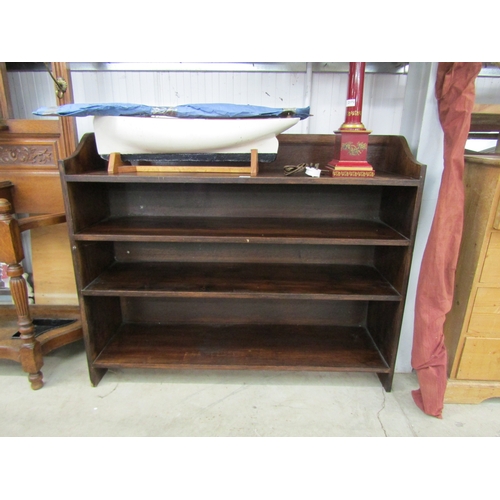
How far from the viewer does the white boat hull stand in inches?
51.7

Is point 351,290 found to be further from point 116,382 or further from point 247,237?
point 116,382

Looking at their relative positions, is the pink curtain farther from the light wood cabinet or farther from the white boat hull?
the white boat hull

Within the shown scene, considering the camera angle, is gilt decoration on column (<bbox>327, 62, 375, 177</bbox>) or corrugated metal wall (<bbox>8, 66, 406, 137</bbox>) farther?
corrugated metal wall (<bbox>8, 66, 406, 137</bbox>)

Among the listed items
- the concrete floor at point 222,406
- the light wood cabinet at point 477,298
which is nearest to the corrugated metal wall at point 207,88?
the light wood cabinet at point 477,298

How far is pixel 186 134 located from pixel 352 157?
687 mm

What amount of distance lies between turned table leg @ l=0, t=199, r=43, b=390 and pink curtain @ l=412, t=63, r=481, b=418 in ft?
5.67

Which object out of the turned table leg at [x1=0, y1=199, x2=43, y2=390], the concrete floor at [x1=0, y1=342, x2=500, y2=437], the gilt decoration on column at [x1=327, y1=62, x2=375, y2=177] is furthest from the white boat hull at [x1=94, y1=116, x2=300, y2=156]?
the concrete floor at [x1=0, y1=342, x2=500, y2=437]

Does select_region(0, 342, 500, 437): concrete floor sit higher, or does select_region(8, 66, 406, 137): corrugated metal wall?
select_region(8, 66, 406, 137): corrugated metal wall

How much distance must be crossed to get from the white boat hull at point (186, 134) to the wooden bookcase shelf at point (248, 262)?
0.42 feet

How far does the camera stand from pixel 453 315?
1.53m

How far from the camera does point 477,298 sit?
1.42m
